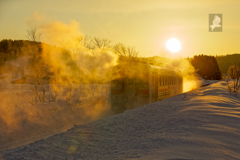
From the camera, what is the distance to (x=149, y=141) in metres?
4.95

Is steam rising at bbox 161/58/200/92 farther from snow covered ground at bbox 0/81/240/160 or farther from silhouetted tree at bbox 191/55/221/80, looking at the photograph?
snow covered ground at bbox 0/81/240/160

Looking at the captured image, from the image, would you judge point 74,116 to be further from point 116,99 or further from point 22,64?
point 22,64

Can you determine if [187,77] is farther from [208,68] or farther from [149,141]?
[149,141]

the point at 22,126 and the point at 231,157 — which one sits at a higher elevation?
the point at 231,157

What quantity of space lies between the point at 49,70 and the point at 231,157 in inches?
1622

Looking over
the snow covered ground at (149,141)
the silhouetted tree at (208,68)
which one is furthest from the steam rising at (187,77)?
the snow covered ground at (149,141)

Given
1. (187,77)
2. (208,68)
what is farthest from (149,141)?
(208,68)

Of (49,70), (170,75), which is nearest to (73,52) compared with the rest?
(49,70)

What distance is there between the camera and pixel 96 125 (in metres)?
7.04

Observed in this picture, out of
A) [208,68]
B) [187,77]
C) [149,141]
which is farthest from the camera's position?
[208,68]

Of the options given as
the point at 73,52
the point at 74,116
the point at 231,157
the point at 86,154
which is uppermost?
the point at 73,52

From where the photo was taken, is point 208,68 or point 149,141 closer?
point 149,141

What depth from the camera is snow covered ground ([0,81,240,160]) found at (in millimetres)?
4016

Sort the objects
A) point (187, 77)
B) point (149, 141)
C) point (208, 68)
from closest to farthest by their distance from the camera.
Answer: point (149, 141)
point (187, 77)
point (208, 68)
